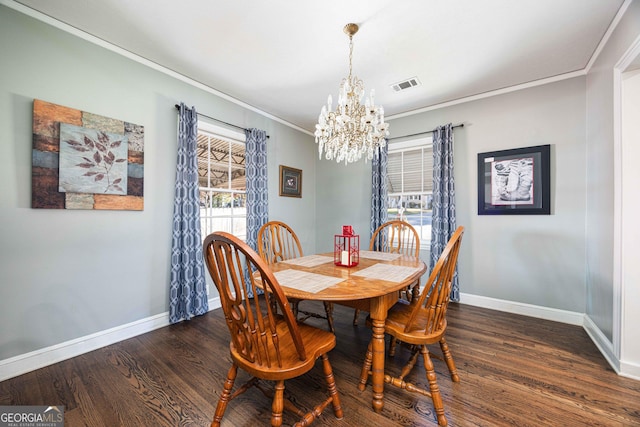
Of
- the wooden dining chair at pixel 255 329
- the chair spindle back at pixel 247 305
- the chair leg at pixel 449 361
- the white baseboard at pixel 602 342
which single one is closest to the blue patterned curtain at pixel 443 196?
the white baseboard at pixel 602 342

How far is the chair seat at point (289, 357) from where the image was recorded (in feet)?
3.60

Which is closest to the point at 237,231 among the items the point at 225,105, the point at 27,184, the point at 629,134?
the point at 225,105

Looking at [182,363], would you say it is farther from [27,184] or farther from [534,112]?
[534,112]

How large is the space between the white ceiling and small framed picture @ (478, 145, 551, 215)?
83cm

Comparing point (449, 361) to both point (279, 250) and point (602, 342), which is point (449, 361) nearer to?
point (602, 342)

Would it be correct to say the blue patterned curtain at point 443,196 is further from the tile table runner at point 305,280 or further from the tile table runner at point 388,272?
the tile table runner at point 305,280

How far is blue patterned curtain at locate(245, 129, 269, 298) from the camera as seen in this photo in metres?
3.36

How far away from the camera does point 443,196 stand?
3.23 metres

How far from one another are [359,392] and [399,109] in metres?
3.43

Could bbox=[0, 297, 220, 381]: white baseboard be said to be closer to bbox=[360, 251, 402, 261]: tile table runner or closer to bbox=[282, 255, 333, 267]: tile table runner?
bbox=[282, 255, 333, 267]: tile table runner

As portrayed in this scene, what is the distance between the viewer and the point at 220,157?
3.24m

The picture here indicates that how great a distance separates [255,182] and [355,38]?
2.05 metres

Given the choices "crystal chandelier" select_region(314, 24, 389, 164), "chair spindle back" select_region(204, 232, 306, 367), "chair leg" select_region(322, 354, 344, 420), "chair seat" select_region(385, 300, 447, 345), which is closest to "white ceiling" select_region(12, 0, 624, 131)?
"crystal chandelier" select_region(314, 24, 389, 164)

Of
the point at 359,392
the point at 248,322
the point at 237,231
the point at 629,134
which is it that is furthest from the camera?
the point at 237,231
